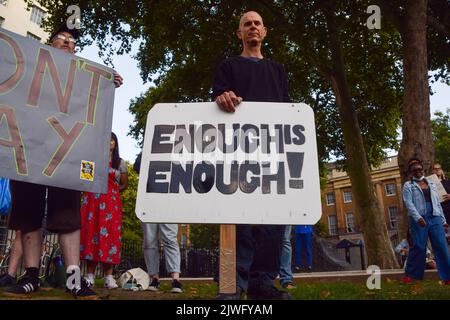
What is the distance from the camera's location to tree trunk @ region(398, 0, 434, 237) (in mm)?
9664

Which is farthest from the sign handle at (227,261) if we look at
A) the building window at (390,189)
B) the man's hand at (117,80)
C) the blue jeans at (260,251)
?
the building window at (390,189)

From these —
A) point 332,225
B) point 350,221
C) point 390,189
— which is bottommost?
point 332,225

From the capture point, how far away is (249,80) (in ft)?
11.2

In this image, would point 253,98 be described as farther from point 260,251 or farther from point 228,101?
point 260,251

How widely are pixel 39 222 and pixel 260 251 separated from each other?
5.90 ft

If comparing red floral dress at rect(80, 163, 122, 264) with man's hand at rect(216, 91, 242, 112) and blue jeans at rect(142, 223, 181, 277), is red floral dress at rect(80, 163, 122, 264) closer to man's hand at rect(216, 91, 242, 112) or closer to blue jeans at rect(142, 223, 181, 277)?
blue jeans at rect(142, 223, 181, 277)

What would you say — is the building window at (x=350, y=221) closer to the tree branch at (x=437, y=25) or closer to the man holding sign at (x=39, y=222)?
the tree branch at (x=437, y=25)

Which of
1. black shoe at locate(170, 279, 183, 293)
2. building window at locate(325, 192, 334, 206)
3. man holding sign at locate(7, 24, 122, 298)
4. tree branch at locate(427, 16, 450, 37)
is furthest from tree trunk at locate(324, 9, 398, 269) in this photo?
building window at locate(325, 192, 334, 206)

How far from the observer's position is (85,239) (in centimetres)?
488

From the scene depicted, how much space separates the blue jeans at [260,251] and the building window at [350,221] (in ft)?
176

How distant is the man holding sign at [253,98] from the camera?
2957mm

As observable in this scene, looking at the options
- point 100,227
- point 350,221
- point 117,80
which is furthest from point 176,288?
point 350,221

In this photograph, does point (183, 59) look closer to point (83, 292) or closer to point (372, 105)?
point (372, 105)

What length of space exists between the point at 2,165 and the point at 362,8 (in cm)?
1359
